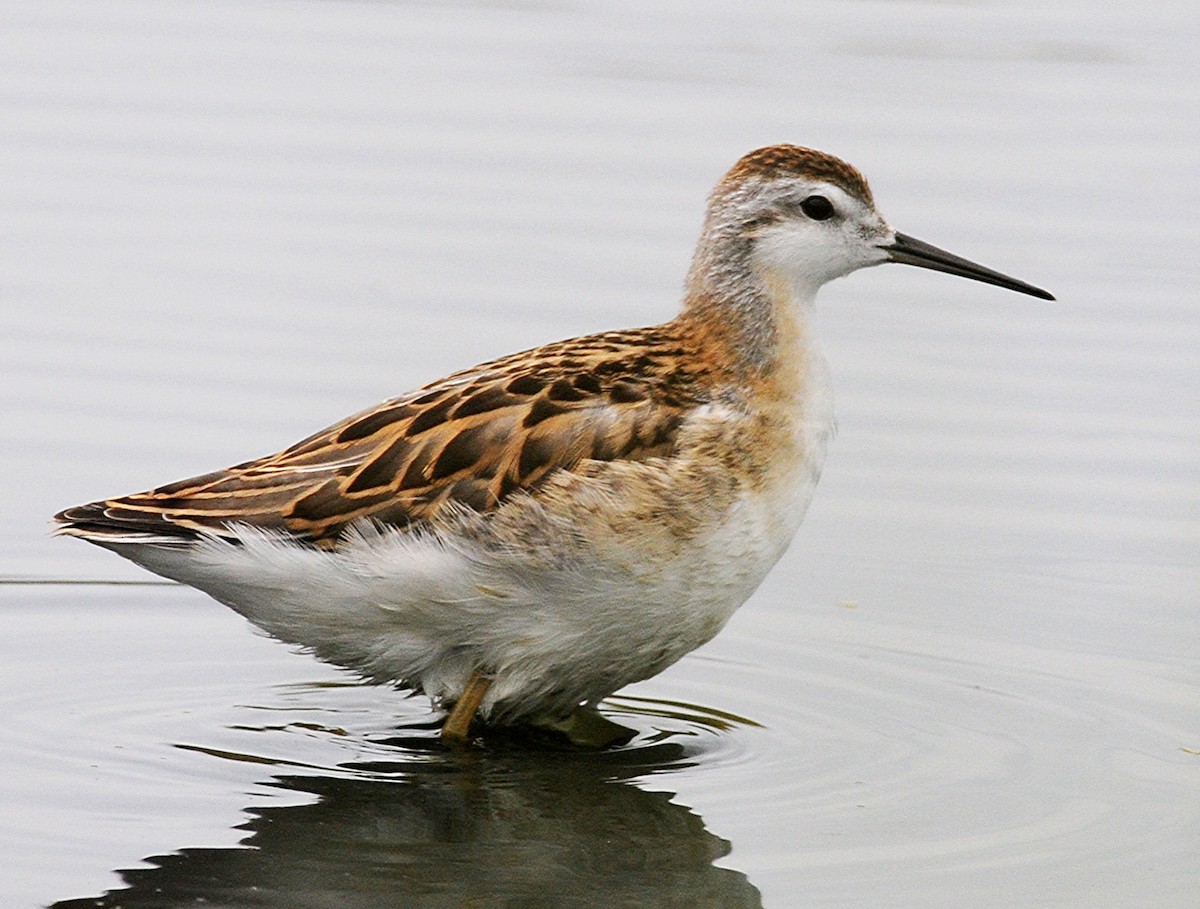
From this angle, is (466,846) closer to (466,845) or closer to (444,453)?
(466,845)

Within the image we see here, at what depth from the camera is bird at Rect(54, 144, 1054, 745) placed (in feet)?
30.3

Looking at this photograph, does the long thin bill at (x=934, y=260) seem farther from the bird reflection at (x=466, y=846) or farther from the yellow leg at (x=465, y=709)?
the yellow leg at (x=465, y=709)

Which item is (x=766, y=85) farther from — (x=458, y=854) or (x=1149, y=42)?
(x=458, y=854)

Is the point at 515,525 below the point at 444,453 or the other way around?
below

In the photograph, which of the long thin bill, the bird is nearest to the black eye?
the long thin bill

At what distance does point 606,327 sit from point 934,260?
3125 mm

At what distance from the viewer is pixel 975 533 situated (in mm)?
11539

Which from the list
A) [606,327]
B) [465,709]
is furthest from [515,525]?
[606,327]

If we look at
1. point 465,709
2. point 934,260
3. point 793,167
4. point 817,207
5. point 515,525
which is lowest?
point 465,709

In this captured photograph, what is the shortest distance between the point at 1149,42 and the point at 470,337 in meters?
8.31

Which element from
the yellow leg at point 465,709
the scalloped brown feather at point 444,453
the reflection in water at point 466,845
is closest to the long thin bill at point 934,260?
the scalloped brown feather at point 444,453

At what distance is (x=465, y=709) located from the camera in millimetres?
9602

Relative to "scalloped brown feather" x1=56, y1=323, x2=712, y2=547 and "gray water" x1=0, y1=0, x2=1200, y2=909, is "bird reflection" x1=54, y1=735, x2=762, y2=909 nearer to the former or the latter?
"gray water" x1=0, y1=0, x2=1200, y2=909

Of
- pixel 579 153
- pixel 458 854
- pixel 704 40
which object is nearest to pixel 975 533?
pixel 458 854
